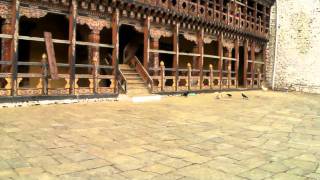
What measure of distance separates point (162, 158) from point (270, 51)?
811 inches

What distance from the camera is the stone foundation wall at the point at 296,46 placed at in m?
21.0

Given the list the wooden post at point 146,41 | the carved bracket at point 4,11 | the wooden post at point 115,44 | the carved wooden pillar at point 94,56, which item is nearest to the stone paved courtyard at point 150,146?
the carved wooden pillar at point 94,56

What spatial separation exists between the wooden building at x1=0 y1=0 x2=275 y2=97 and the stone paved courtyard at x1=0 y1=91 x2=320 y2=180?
2081mm

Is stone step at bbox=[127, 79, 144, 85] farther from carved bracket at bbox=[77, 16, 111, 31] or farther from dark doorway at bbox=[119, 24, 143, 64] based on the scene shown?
carved bracket at bbox=[77, 16, 111, 31]

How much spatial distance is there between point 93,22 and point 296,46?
15.7 m

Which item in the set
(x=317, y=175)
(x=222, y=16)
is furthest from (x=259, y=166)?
(x=222, y=16)

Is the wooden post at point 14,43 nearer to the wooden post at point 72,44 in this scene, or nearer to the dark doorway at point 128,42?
the wooden post at point 72,44

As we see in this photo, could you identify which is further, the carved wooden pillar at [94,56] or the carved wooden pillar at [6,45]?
the carved wooden pillar at [94,56]

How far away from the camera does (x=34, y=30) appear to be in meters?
12.1

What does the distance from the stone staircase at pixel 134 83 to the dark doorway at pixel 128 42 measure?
791mm

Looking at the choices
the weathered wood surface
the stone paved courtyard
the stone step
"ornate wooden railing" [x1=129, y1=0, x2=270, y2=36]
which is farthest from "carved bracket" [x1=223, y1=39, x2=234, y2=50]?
the weathered wood surface

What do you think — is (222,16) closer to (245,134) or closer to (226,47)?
(226,47)

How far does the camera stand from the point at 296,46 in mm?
21734

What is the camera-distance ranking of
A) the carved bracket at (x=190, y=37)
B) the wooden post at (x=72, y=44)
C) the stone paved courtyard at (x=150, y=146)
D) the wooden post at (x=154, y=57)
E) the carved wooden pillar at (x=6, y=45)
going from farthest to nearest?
the carved bracket at (x=190, y=37)
the wooden post at (x=154, y=57)
the wooden post at (x=72, y=44)
the carved wooden pillar at (x=6, y=45)
the stone paved courtyard at (x=150, y=146)
